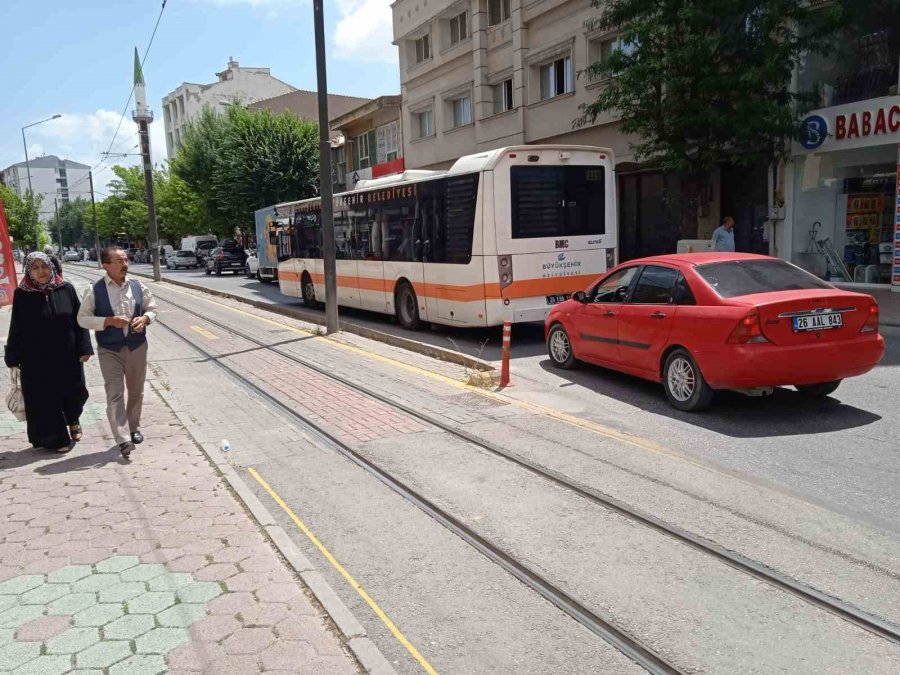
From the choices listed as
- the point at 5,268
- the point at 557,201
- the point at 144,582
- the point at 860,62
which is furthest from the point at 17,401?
the point at 860,62

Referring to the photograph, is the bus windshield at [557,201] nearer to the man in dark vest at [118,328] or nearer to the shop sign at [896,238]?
the man in dark vest at [118,328]

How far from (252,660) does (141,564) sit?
133 centimetres

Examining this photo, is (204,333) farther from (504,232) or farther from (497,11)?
(497,11)

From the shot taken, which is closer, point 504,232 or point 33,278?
point 33,278

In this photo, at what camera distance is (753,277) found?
7.16 metres

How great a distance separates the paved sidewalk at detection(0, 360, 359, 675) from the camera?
3236 mm

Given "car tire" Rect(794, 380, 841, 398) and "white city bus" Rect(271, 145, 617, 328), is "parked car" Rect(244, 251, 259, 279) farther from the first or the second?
"car tire" Rect(794, 380, 841, 398)

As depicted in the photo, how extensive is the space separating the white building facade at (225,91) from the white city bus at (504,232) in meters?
64.0

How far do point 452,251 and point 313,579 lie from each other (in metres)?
8.72

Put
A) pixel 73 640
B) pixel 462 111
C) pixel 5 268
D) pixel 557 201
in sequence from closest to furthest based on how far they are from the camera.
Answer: pixel 73 640 → pixel 557 201 → pixel 5 268 → pixel 462 111

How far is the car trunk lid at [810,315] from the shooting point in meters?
6.53

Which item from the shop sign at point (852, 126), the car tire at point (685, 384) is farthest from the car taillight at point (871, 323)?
the shop sign at point (852, 126)

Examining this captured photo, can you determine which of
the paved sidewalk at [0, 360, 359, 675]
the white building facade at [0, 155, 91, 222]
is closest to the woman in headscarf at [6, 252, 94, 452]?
the paved sidewalk at [0, 360, 359, 675]

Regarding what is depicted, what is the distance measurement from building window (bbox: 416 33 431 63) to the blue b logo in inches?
705
